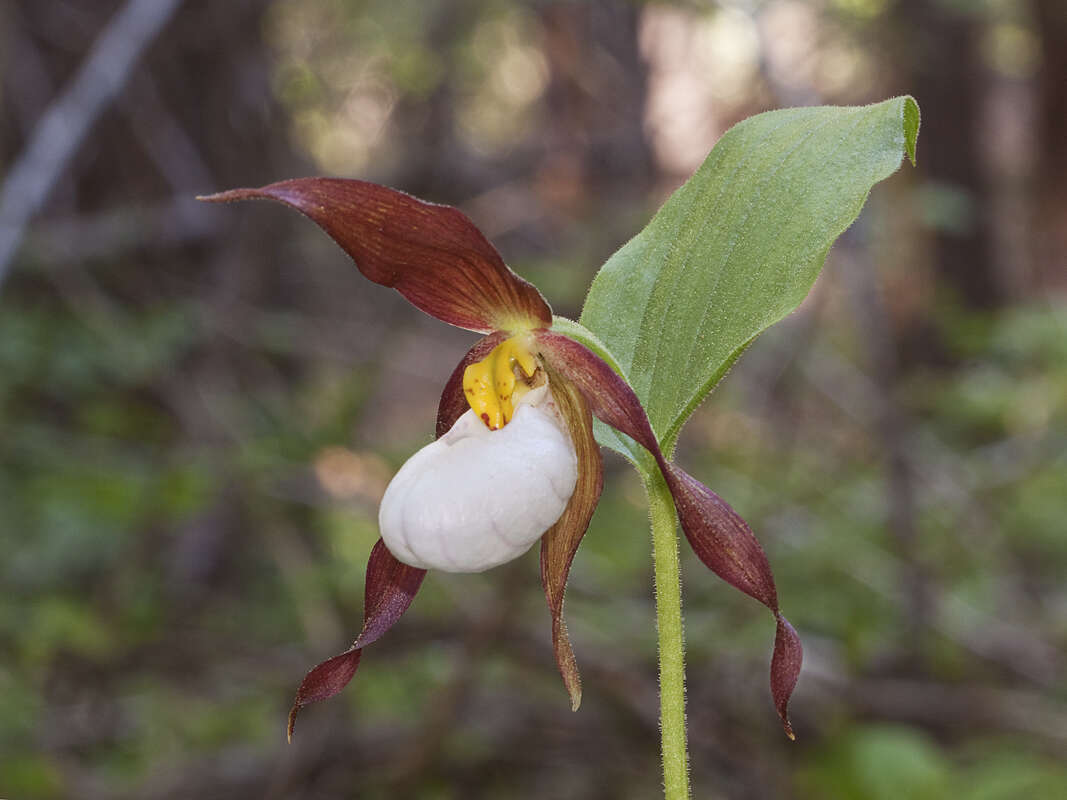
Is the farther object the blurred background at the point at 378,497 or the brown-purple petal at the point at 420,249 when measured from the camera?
the blurred background at the point at 378,497

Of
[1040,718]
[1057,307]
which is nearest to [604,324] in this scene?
[1040,718]

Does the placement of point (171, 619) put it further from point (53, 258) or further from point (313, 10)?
point (313, 10)

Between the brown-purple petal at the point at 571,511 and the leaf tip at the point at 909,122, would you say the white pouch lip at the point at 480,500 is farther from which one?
the leaf tip at the point at 909,122

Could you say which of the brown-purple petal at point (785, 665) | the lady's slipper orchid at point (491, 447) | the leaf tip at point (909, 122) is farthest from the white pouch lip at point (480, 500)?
the leaf tip at point (909, 122)

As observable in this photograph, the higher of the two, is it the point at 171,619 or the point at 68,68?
the point at 68,68

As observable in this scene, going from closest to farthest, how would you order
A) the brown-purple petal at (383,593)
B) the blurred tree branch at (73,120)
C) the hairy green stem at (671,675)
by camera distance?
the hairy green stem at (671,675) → the brown-purple petal at (383,593) → the blurred tree branch at (73,120)
